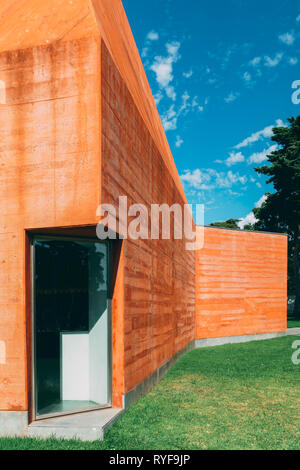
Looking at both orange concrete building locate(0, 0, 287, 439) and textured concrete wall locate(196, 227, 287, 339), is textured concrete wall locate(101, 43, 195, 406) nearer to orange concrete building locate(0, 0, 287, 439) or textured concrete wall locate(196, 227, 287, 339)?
orange concrete building locate(0, 0, 287, 439)

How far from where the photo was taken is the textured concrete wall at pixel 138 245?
607cm

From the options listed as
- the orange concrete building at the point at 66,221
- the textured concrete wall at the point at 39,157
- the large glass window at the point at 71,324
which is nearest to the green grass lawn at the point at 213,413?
the orange concrete building at the point at 66,221

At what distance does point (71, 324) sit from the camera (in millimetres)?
6750

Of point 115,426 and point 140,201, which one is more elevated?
point 140,201

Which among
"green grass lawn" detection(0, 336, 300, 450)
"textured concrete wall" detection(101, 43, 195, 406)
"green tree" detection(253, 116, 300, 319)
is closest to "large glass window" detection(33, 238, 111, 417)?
"textured concrete wall" detection(101, 43, 195, 406)

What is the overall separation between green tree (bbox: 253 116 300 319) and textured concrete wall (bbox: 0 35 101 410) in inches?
1238

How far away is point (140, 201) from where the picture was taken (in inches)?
315

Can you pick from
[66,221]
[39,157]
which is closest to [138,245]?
[66,221]

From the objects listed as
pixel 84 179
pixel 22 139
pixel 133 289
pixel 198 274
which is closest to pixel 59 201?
→ pixel 84 179

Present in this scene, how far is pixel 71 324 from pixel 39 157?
9.42 feet

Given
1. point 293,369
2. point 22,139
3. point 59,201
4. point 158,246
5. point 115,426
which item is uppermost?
point 22,139

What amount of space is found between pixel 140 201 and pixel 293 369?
7243mm

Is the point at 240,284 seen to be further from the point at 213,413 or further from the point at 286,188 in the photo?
the point at 286,188

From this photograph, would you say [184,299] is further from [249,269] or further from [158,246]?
[249,269]
